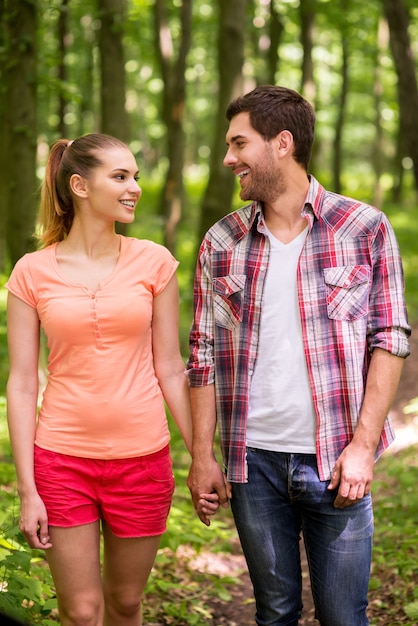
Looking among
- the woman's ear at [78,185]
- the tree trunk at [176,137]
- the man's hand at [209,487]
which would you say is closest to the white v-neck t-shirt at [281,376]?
the man's hand at [209,487]

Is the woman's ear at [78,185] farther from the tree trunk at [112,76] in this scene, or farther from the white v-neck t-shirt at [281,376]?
the tree trunk at [112,76]

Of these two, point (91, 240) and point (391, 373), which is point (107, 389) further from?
point (391, 373)

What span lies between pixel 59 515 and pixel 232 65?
8.62 m

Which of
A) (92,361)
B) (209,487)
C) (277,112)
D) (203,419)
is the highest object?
(277,112)

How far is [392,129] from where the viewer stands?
134 ft

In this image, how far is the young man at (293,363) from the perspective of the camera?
3252 millimetres

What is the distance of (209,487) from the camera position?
349cm

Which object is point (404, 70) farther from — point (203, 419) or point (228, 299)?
point (203, 419)

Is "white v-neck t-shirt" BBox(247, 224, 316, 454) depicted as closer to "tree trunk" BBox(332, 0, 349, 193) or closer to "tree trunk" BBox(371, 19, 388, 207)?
"tree trunk" BBox(332, 0, 349, 193)

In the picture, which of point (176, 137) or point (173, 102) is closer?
point (173, 102)

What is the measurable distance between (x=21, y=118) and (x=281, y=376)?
5.40m

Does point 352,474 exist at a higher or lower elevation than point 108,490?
higher

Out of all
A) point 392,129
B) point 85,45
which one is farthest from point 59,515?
point 392,129

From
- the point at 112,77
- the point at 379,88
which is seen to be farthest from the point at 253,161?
the point at 379,88
